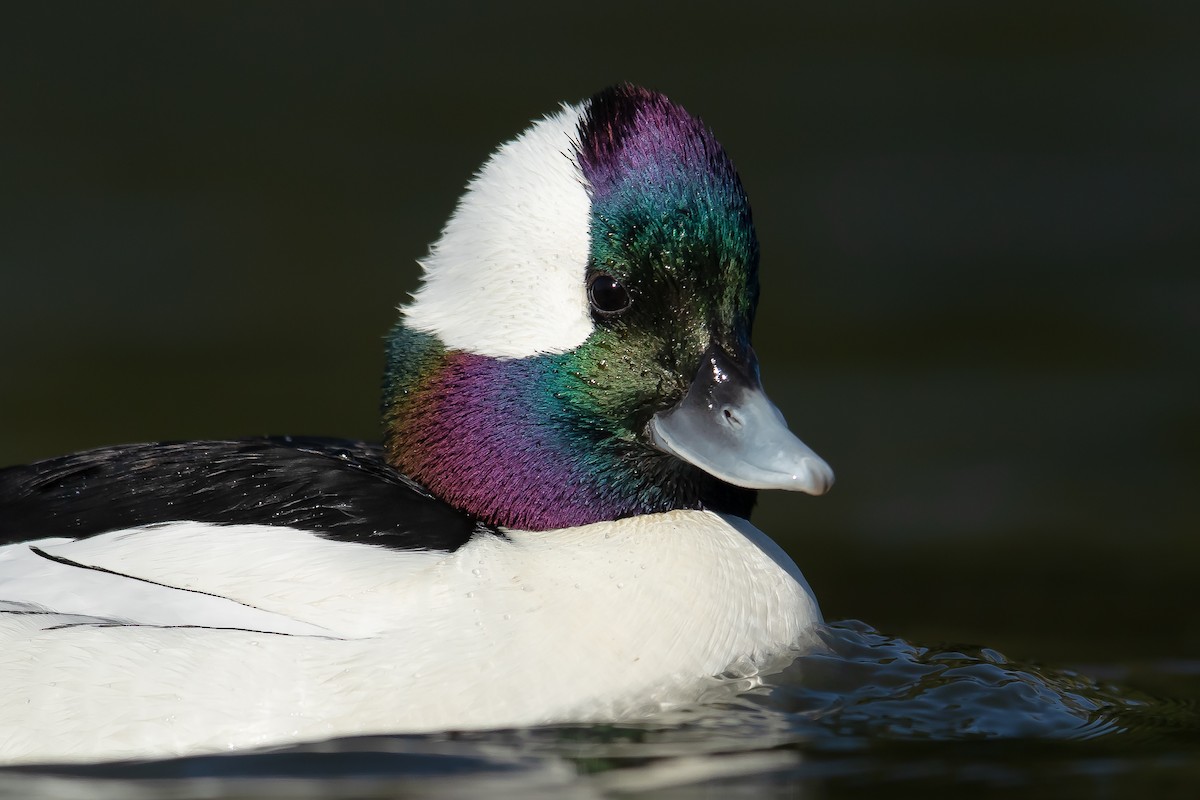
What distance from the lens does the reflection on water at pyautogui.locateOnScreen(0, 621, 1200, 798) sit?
4.70 m

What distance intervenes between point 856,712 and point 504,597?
110cm

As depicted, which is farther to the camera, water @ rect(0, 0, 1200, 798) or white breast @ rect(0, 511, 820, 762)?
water @ rect(0, 0, 1200, 798)

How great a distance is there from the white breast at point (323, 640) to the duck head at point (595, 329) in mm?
275

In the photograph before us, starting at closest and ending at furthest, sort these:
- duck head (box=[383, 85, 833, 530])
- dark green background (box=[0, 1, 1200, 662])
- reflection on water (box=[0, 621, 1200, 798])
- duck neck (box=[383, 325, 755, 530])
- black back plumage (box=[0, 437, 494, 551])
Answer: reflection on water (box=[0, 621, 1200, 798]) < black back plumage (box=[0, 437, 494, 551]) < duck head (box=[383, 85, 833, 530]) < duck neck (box=[383, 325, 755, 530]) < dark green background (box=[0, 1, 1200, 662])

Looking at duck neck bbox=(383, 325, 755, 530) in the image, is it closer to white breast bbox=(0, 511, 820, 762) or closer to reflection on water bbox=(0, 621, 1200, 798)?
white breast bbox=(0, 511, 820, 762)

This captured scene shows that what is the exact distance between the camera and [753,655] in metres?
5.50

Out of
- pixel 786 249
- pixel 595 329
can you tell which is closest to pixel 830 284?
pixel 786 249

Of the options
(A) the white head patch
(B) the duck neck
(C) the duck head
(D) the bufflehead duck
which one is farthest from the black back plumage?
(A) the white head patch

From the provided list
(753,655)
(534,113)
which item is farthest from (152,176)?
(753,655)

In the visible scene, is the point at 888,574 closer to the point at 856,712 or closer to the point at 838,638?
the point at 838,638

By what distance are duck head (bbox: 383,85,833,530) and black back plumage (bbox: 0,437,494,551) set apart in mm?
302

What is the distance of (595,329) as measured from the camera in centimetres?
550

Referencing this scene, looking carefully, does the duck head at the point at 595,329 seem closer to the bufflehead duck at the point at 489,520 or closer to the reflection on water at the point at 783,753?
the bufflehead duck at the point at 489,520

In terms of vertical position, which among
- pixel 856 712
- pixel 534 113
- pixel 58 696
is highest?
pixel 534 113
